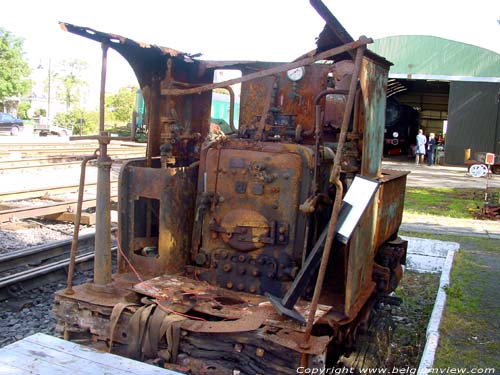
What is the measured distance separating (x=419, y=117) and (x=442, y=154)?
6.89 m

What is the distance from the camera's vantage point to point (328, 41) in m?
4.39

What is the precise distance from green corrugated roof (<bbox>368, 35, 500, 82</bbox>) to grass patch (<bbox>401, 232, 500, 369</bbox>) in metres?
21.0

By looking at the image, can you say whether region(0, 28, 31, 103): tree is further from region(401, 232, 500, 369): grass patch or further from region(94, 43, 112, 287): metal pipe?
region(94, 43, 112, 287): metal pipe

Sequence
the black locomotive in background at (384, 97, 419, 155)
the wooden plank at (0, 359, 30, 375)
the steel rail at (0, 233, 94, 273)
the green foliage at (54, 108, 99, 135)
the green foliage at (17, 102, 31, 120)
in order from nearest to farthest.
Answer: the wooden plank at (0, 359, 30, 375) < the steel rail at (0, 233, 94, 273) < the black locomotive in background at (384, 97, 419, 155) < the green foliage at (54, 108, 99, 135) < the green foliage at (17, 102, 31, 120)

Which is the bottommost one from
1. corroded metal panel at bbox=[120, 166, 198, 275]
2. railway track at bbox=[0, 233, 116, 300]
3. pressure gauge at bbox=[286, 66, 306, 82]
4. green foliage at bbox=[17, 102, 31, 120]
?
railway track at bbox=[0, 233, 116, 300]

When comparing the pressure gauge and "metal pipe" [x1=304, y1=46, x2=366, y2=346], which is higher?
the pressure gauge

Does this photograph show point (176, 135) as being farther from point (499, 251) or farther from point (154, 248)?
point (499, 251)

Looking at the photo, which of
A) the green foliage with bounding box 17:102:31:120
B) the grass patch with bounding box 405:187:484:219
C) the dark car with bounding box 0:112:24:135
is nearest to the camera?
the grass patch with bounding box 405:187:484:219

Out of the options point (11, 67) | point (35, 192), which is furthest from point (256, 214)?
point (11, 67)

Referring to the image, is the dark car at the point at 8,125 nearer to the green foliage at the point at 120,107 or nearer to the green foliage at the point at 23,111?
the green foliage at the point at 120,107

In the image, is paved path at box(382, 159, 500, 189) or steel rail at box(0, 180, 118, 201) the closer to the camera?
steel rail at box(0, 180, 118, 201)

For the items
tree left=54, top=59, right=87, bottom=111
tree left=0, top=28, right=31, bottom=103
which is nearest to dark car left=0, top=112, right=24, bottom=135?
tree left=0, top=28, right=31, bottom=103

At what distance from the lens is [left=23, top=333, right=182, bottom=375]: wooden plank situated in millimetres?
3021

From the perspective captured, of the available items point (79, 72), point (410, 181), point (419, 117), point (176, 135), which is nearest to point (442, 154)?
point (419, 117)
